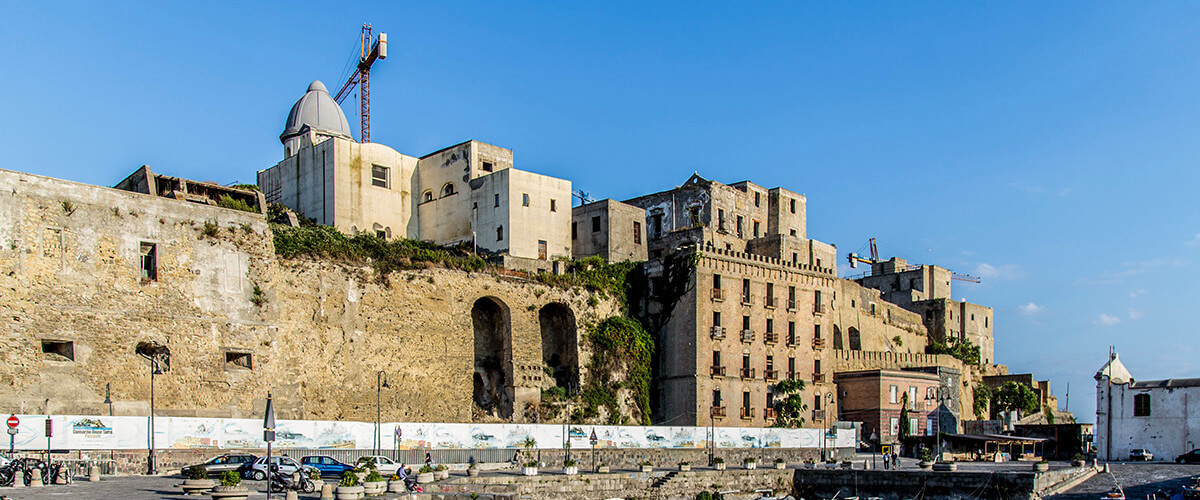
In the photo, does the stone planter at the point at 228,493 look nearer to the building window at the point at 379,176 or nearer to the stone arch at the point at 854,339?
the building window at the point at 379,176

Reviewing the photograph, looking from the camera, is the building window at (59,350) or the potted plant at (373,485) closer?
the potted plant at (373,485)

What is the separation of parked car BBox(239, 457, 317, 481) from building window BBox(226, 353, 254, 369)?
10261mm

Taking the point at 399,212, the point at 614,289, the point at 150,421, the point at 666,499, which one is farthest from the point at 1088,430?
the point at 150,421

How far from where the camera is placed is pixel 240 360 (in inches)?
1828

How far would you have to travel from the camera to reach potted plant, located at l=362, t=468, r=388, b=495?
31.3 meters

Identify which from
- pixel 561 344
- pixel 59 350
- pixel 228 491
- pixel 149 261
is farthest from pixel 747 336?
pixel 228 491

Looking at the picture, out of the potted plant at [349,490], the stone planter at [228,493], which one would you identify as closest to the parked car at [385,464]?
the potted plant at [349,490]

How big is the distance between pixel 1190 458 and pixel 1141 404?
4.26m

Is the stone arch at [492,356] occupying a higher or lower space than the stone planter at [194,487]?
higher

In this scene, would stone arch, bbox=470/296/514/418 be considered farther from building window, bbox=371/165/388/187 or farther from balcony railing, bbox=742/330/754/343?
balcony railing, bbox=742/330/754/343

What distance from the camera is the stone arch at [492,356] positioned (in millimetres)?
56094

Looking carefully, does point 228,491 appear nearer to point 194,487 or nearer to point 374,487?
point 194,487

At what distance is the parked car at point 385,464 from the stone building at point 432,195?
63.4 ft

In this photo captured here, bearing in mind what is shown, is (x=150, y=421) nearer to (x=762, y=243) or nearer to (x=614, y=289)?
(x=614, y=289)
